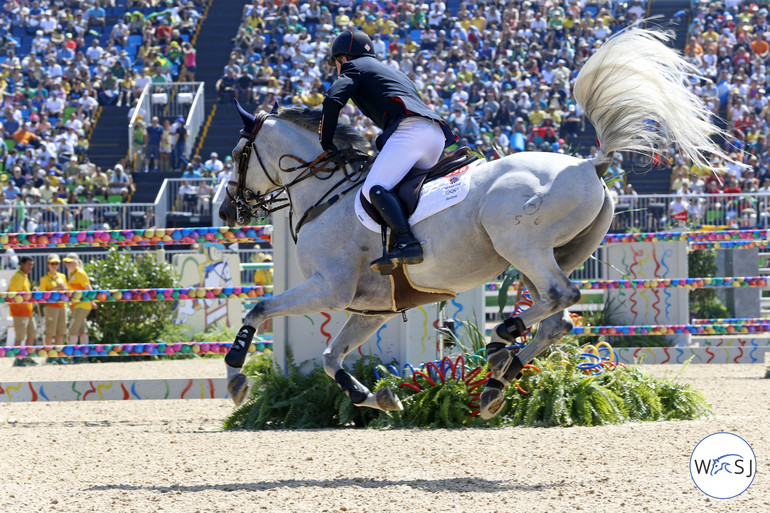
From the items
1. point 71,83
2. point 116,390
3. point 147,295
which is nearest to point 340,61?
point 147,295

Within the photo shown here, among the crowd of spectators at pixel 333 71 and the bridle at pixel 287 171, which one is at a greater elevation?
the crowd of spectators at pixel 333 71

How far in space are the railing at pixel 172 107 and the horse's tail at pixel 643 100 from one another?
2023 cm

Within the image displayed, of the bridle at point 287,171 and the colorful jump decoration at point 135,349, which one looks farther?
the colorful jump decoration at point 135,349

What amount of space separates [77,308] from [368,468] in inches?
403

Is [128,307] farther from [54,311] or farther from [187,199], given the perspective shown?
[187,199]

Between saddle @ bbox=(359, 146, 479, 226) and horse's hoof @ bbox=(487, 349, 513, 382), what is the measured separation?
98 cm

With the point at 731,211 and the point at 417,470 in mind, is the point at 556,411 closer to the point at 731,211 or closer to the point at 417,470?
the point at 417,470

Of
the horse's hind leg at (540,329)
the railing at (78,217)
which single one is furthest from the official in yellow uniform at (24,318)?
the horse's hind leg at (540,329)

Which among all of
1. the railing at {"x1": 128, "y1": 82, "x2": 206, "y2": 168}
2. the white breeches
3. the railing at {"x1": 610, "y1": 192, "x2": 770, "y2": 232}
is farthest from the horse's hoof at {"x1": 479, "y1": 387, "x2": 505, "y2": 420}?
the railing at {"x1": 128, "y1": 82, "x2": 206, "y2": 168}

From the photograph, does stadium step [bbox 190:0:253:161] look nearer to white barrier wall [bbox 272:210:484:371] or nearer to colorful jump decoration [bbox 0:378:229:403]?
colorful jump decoration [bbox 0:378:229:403]

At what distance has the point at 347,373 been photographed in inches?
241

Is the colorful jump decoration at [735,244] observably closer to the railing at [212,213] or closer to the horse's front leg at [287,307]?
the railing at [212,213]

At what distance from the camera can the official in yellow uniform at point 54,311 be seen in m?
14.9

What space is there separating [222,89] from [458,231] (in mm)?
22887
